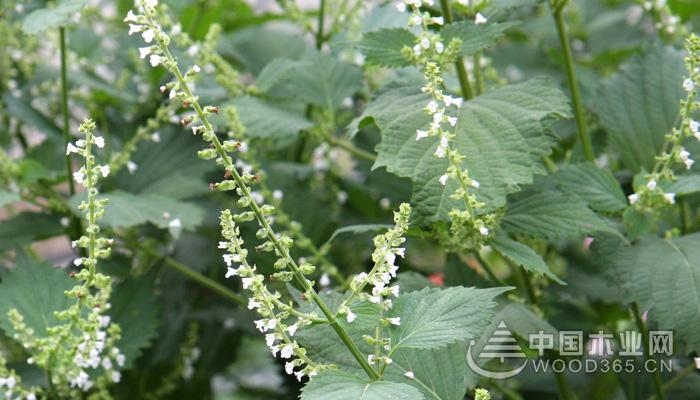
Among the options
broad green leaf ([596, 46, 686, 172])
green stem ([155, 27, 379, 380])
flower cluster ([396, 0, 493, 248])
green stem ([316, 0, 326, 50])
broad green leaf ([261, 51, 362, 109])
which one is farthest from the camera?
green stem ([316, 0, 326, 50])

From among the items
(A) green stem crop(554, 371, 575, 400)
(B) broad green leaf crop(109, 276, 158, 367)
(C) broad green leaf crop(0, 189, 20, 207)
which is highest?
(C) broad green leaf crop(0, 189, 20, 207)

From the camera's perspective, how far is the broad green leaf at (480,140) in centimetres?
118

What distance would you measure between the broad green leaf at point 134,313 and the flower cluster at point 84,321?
0.07 meters

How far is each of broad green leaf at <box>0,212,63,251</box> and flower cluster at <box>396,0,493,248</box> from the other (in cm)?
75

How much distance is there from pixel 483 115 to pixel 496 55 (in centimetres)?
104

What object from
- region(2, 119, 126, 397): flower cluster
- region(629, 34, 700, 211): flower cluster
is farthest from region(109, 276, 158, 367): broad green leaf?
region(629, 34, 700, 211): flower cluster

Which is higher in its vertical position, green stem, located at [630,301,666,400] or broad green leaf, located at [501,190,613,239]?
broad green leaf, located at [501,190,613,239]

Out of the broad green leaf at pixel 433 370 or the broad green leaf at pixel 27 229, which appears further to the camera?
the broad green leaf at pixel 27 229

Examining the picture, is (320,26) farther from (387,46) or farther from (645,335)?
(645,335)

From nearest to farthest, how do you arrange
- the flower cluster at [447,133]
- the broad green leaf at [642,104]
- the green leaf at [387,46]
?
the flower cluster at [447,133], the green leaf at [387,46], the broad green leaf at [642,104]

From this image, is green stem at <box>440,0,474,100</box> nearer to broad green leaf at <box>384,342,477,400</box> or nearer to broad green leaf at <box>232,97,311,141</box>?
broad green leaf at <box>232,97,311,141</box>

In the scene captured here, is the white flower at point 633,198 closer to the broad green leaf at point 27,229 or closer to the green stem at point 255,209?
the green stem at point 255,209

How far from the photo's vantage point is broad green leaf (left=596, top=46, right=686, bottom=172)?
1.51 m

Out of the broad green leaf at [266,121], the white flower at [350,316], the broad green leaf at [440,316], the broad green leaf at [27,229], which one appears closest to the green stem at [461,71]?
the broad green leaf at [266,121]
